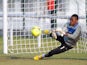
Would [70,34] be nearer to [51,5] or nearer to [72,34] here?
[72,34]

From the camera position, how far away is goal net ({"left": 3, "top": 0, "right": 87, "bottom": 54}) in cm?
1320

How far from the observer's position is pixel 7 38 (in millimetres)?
12727

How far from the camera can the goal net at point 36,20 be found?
1320cm

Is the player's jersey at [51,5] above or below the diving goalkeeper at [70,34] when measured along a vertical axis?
above

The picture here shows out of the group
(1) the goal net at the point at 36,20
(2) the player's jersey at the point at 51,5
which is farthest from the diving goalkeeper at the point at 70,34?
(2) the player's jersey at the point at 51,5

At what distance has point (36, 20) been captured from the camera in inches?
540

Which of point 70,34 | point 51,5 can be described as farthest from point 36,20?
point 70,34

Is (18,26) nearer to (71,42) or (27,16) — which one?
(27,16)

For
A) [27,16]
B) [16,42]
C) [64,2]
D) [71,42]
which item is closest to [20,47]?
[16,42]

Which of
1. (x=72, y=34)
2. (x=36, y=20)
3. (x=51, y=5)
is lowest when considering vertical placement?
(x=72, y=34)

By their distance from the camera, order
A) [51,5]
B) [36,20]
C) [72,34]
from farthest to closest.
Result: [36,20] → [51,5] → [72,34]

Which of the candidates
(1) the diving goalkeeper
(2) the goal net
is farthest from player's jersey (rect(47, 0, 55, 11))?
(1) the diving goalkeeper

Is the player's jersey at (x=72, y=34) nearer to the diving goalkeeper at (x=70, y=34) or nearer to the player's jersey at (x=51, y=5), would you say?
the diving goalkeeper at (x=70, y=34)

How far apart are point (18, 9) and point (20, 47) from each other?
135 centimetres
